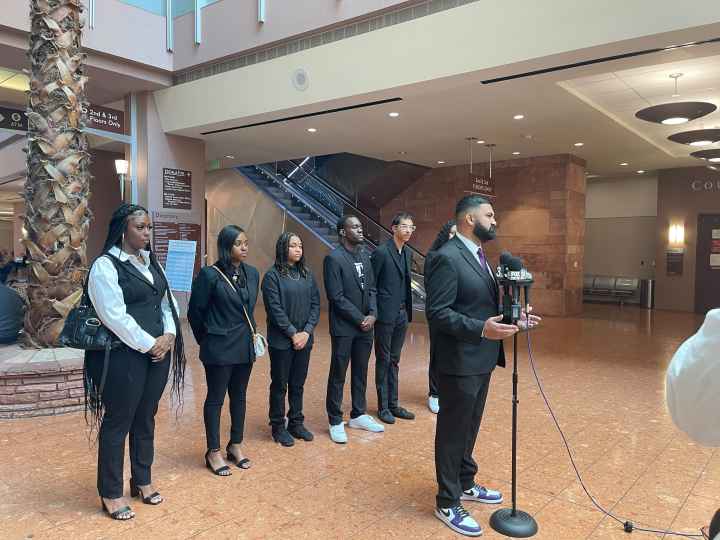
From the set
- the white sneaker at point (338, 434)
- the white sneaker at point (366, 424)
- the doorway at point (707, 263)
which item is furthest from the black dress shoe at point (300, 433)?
the doorway at point (707, 263)

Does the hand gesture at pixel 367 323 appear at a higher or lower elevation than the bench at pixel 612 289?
higher

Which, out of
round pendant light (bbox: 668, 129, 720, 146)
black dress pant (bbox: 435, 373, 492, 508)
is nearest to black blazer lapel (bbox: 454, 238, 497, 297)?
black dress pant (bbox: 435, 373, 492, 508)

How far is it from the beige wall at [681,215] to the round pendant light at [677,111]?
23.0ft

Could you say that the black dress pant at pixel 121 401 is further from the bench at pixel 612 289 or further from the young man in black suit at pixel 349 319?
the bench at pixel 612 289

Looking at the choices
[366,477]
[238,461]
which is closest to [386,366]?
[366,477]

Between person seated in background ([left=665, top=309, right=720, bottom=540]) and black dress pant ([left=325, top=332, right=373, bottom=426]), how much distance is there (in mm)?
2792

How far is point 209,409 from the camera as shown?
320cm

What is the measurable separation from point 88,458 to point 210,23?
6.86 meters

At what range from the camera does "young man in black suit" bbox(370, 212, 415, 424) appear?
169 inches

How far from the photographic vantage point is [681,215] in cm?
1318

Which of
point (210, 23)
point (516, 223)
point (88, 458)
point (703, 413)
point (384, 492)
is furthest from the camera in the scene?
point (516, 223)

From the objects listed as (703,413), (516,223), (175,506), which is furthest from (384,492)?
(516,223)

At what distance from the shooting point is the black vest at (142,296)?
8.55ft

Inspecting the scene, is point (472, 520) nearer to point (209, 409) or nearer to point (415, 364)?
point (209, 409)
